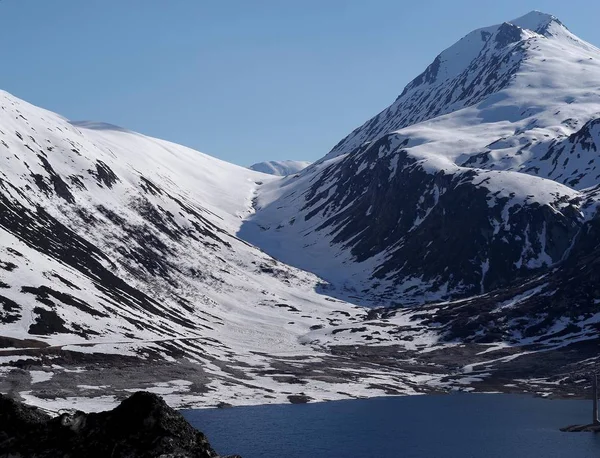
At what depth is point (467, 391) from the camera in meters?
189

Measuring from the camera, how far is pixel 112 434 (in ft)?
74.6

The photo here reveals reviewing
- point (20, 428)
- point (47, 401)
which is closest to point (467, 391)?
point (47, 401)

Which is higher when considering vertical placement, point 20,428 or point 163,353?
point 20,428

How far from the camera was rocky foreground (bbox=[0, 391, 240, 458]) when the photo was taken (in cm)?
2220

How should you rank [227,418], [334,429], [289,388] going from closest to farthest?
[334,429] < [227,418] < [289,388]

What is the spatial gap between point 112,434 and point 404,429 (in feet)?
374

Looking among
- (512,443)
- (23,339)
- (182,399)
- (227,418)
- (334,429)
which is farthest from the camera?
(23,339)

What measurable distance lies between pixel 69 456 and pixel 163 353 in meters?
170

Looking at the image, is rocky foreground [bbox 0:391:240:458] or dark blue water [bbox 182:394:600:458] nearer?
rocky foreground [bbox 0:391:240:458]

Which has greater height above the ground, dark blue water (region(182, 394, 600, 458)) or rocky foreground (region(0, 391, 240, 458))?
rocky foreground (region(0, 391, 240, 458))

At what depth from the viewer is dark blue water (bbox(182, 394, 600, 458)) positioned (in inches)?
4321

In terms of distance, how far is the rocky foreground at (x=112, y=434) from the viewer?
874 inches

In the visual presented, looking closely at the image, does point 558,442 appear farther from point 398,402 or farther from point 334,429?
point 398,402

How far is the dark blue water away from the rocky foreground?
80868mm
